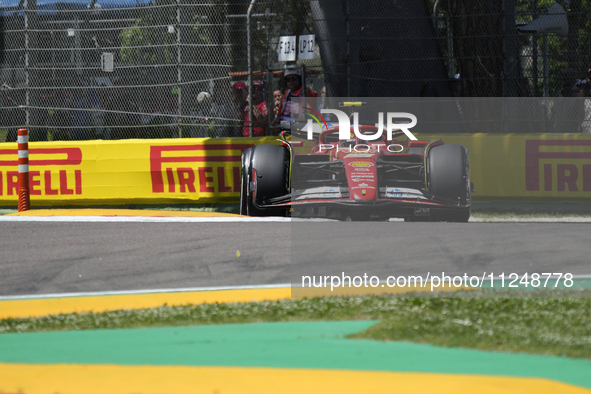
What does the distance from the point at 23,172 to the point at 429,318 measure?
6.76m

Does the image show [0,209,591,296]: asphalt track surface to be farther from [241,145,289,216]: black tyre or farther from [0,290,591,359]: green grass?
[0,290,591,359]: green grass

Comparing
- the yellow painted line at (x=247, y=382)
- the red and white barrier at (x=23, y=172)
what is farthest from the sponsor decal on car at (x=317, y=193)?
the yellow painted line at (x=247, y=382)

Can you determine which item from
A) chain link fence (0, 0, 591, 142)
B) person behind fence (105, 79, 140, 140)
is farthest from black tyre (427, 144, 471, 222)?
person behind fence (105, 79, 140, 140)

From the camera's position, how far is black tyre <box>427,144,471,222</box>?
753cm

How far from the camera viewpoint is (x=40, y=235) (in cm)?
737

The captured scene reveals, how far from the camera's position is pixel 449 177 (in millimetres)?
7527

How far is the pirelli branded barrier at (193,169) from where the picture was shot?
9211mm

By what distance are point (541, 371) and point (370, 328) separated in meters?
1.03

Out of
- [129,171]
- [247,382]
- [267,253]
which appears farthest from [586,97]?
[247,382]

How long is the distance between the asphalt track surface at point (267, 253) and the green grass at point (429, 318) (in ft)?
2.54

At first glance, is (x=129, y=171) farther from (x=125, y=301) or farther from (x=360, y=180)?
(x=125, y=301)

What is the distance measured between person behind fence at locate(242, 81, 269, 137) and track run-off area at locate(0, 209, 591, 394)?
81.9 inches

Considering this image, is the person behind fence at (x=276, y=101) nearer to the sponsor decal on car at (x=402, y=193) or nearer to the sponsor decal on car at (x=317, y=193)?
the sponsor decal on car at (x=317, y=193)

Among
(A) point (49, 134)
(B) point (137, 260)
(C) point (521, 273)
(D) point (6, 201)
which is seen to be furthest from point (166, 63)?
(C) point (521, 273)
